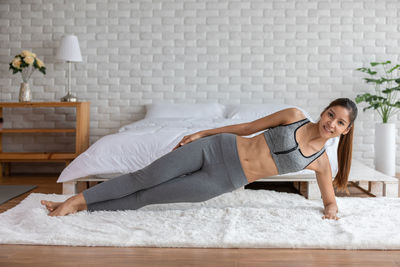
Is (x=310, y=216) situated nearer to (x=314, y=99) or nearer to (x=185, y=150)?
(x=185, y=150)

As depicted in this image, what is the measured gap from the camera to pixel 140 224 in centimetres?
208

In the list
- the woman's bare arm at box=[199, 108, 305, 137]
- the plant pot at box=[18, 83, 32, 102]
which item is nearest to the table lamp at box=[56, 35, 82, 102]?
the plant pot at box=[18, 83, 32, 102]

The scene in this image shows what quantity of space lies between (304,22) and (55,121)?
3161mm

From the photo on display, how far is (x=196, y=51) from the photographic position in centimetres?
471

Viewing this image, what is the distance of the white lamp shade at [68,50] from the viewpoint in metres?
4.41

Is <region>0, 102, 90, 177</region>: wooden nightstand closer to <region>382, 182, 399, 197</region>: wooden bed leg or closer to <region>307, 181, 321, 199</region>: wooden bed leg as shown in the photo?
<region>307, 181, 321, 199</region>: wooden bed leg

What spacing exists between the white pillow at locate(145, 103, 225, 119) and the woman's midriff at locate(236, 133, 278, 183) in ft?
7.10

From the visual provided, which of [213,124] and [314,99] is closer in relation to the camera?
[213,124]

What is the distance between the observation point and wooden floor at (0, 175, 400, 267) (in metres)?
1.68

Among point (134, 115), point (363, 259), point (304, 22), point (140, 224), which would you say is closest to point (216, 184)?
point (140, 224)

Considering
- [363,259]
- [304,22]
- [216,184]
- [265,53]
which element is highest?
[304,22]

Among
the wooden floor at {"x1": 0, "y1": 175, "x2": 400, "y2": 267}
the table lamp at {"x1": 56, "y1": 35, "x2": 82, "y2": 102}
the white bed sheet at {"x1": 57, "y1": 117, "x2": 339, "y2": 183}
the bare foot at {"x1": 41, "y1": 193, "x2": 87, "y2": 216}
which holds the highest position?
the table lamp at {"x1": 56, "y1": 35, "x2": 82, "y2": 102}

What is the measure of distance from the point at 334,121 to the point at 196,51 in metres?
2.97

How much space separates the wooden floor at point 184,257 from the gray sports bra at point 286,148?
0.48m
